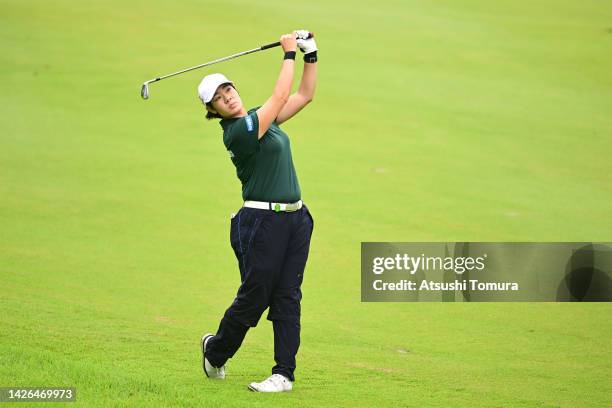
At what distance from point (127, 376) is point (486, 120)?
10.3 meters

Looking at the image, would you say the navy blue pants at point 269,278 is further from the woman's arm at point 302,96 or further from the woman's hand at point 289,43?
the woman's hand at point 289,43

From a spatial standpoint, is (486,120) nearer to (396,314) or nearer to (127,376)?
(396,314)

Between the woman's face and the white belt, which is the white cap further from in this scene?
the white belt

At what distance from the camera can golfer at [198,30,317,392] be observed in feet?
17.0

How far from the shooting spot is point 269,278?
5273 millimetres

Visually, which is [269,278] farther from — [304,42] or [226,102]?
[304,42]

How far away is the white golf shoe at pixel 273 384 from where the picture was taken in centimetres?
525

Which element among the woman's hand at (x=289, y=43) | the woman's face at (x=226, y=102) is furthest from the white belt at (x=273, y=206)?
the woman's hand at (x=289, y=43)

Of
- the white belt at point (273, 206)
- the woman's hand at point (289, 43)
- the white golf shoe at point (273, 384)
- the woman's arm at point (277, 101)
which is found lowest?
the white golf shoe at point (273, 384)

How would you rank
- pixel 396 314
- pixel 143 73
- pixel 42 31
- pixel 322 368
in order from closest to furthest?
pixel 322 368 < pixel 396 314 < pixel 143 73 < pixel 42 31

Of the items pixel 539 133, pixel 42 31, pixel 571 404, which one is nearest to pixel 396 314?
pixel 571 404

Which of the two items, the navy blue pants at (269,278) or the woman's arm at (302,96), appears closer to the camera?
the navy blue pants at (269,278)

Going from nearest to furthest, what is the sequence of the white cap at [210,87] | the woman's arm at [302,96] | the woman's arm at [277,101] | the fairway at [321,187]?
the woman's arm at [277,101] → the white cap at [210,87] → the woman's arm at [302,96] → the fairway at [321,187]

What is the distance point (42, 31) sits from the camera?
Answer: 1811 centimetres
